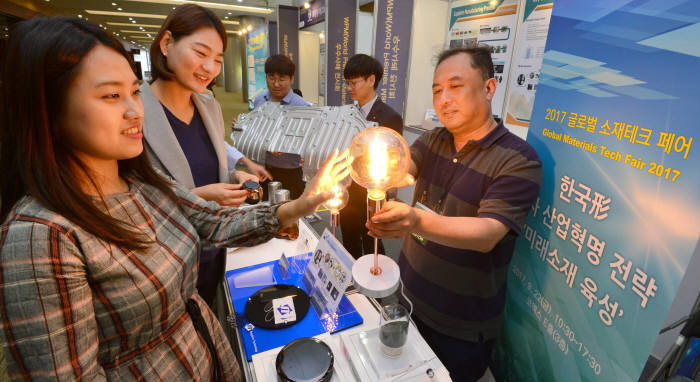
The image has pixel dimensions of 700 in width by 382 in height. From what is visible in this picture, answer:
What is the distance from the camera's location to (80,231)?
810 millimetres

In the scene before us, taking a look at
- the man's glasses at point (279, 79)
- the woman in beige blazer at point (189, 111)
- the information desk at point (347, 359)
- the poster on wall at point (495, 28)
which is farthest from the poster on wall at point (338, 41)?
the information desk at point (347, 359)

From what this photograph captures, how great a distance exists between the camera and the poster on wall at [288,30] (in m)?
7.22

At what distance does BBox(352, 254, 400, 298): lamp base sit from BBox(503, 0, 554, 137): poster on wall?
3.14 metres

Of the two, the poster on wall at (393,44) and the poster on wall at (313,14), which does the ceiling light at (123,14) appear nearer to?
the poster on wall at (313,14)

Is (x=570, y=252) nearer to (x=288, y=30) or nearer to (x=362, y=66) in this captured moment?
(x=362, y=66)

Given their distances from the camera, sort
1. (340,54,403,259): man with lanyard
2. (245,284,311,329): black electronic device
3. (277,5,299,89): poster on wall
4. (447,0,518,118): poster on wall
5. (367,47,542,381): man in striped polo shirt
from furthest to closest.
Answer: (277,5,299,89): poster on wall, (447,0,518,118): poster on wall, (340,54,403,259): man with lanyard, (245,284,311,329): black electronic device, (367,47,542,381): man in striped polo shirt

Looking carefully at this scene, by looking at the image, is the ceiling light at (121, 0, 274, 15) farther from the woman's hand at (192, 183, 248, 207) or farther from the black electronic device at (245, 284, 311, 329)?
the black electronic device at (245, 284, 311, 329)

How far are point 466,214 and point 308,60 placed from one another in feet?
24.3

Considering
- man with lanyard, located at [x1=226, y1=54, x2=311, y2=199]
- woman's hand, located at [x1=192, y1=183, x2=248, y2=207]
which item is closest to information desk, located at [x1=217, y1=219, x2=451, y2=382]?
woman's hand, located at [x1=192, y1=183, x2=248, y2=207]

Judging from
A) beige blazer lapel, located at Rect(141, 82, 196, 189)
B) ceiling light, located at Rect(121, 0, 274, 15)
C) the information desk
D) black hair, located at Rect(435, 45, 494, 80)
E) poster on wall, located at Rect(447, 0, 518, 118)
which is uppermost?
ceiling light, located at Rect(121, 0, 274, 15)

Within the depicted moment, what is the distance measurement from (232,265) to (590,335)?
1.72 meters

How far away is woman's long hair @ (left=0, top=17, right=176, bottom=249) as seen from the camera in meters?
0.75

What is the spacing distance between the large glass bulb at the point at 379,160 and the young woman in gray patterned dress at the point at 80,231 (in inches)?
25.4

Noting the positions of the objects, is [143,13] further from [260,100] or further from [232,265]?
[232,265]
